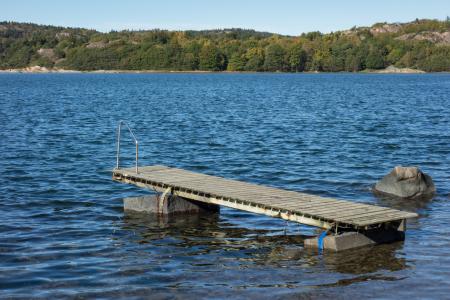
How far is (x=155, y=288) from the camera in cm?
1422

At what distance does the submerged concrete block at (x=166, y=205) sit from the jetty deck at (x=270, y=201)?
1.08ft

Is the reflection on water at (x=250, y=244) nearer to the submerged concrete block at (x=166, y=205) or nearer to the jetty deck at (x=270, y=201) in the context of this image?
the submerged concrete block at (x=166, y=205)

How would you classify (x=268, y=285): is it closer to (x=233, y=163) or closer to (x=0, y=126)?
(x=233, y=163)

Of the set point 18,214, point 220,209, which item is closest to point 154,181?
point 220,209

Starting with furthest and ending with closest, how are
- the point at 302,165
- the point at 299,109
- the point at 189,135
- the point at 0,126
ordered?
the point at 299,109, the point at 0,126, the point at 189,135, the point at 302,165

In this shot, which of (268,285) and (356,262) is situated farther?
(356,262)

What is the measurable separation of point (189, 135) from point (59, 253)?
29161 mm

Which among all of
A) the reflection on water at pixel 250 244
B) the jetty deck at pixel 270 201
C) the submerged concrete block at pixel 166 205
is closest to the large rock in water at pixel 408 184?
the jetty deck at pixel 270 201

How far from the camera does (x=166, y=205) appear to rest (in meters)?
20.8

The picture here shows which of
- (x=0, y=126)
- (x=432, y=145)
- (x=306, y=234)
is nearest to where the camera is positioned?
(x=306, y=234)

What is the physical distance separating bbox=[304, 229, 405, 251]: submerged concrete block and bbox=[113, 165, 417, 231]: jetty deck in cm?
27

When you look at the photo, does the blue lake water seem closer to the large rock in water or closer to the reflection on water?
the reflection on water

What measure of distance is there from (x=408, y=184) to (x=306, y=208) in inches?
291

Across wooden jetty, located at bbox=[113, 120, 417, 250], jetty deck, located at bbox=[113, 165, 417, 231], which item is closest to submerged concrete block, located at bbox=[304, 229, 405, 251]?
wooden jetty, located at bbox=[113, 120, 417, 250]
